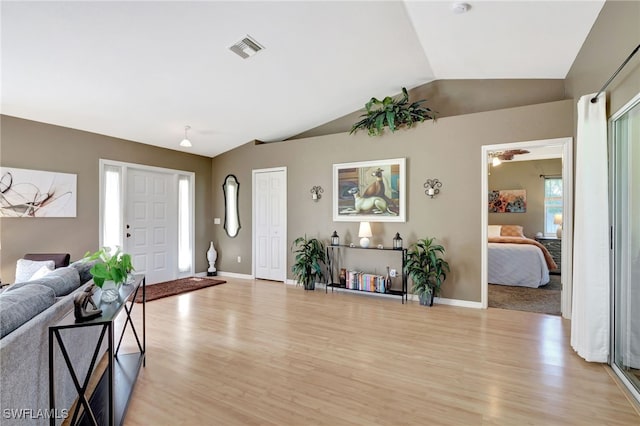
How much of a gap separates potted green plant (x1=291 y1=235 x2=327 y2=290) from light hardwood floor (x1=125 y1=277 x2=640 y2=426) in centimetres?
125

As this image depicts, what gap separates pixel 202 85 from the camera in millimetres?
4027

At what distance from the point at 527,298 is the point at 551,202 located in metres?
3.83

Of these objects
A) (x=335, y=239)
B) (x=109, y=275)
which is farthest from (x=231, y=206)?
(x=109, y=275)

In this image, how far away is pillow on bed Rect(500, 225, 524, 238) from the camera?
7.24 metres

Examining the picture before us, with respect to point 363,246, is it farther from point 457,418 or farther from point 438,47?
point 457,418

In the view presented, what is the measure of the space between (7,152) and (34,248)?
123 centimetres

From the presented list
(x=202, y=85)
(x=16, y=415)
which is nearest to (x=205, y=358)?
(x=16, y=415)

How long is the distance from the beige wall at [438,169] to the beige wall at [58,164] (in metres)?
2.71

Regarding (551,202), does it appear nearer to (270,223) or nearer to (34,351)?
(270,223)

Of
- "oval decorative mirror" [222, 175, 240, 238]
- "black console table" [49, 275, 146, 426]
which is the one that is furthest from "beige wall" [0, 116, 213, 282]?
"black console table" [49, 275, 146, 426]

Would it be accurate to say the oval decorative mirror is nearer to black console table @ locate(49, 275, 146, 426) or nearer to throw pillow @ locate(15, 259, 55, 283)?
throw pillow @ locate(15, 259, 55, 283)

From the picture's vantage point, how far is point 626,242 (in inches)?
94.0

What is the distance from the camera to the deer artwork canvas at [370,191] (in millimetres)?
4809

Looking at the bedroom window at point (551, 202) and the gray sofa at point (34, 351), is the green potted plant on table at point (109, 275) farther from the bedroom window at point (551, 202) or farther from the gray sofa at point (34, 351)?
the bedroom window at point (551, 202)
